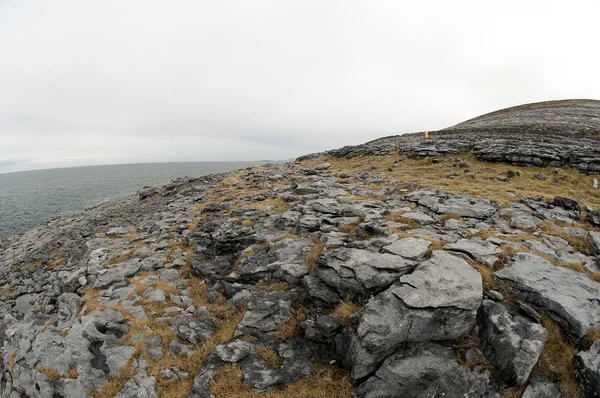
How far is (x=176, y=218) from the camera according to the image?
26797 mm

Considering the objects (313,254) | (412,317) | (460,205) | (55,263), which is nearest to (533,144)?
(460,205)

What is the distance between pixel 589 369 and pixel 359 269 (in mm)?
6695

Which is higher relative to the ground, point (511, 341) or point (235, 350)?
point (511, 341)

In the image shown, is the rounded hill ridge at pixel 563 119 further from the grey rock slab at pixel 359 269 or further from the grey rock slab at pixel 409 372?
the grey rock slab at pixel 409 372

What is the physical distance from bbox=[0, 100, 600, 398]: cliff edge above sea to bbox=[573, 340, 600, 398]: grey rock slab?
3 cm

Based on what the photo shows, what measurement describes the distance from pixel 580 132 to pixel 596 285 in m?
Answer: 36.4

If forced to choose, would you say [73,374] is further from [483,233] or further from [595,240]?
[595,240]

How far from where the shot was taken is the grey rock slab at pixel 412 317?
8508 millimetres

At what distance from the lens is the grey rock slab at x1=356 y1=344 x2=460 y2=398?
25.9 ft

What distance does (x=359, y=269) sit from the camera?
11.2 metres

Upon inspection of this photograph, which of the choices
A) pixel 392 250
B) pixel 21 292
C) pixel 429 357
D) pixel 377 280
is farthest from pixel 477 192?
pixel 21 292

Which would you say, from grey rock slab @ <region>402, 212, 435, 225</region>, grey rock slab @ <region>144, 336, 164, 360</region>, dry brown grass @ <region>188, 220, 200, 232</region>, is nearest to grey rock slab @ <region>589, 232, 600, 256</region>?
grey rock slab @ <region>402, 212, 435, 225</region>

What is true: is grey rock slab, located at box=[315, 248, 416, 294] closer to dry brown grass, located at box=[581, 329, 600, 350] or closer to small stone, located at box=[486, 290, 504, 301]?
small stone, located at box=[486, 290, 504, 301]

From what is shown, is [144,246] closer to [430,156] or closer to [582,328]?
[582,328]
